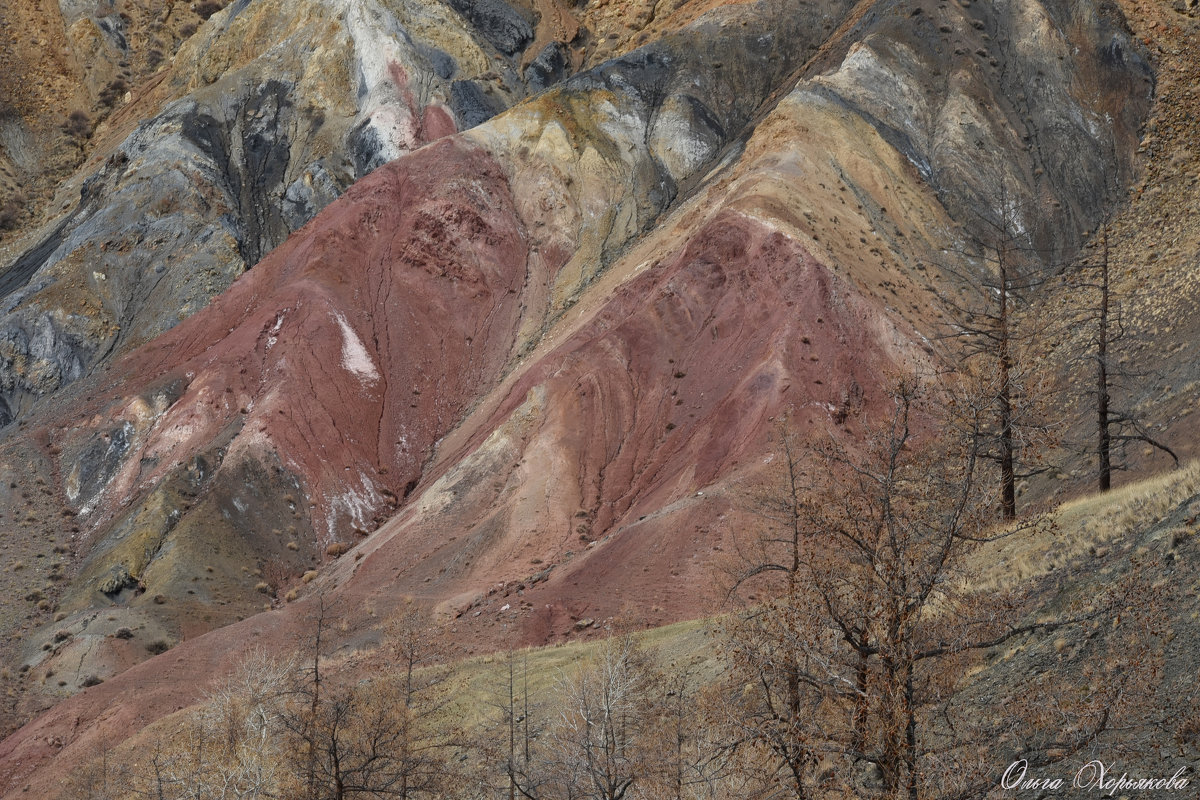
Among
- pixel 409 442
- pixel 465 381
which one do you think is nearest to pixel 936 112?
pixel 465 381

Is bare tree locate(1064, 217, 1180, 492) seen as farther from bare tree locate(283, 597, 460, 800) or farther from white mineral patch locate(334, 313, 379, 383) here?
white mineral patch locate(334, 313, 379, 383)

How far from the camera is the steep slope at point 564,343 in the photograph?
4678cm

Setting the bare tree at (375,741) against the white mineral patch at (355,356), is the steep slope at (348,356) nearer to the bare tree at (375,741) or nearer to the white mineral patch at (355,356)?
the white mineral patch at (355,356)

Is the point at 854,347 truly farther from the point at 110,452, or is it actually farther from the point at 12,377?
the point at 12,377

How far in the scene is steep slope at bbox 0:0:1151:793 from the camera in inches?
1842

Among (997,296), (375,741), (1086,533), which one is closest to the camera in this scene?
(1086,533)

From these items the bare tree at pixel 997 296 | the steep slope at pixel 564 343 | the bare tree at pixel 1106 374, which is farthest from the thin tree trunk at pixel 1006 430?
the steep slope at pixel 564 343

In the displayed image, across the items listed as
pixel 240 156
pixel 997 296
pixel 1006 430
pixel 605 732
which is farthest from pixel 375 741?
pixel 240 156

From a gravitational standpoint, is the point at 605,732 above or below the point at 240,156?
below

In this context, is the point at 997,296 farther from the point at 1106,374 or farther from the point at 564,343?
the point at 1106,374

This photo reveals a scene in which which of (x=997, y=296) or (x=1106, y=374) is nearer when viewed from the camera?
(x=1106, y=374)

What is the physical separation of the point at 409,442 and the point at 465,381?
15.9 feet

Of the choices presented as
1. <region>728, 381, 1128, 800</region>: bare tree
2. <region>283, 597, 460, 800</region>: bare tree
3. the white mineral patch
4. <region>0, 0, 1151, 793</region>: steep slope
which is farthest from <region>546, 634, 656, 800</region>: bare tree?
the white mineral patch

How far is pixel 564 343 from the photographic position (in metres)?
58.3
